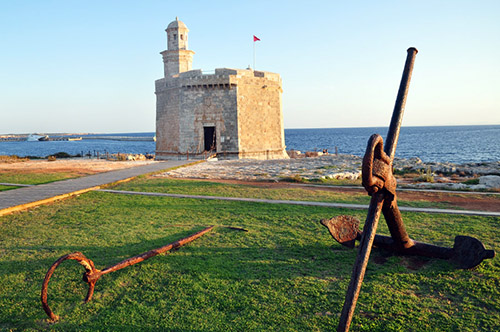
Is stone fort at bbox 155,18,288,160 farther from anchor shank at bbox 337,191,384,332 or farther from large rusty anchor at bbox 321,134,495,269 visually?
anchor shank at bbox 337,191,384,332

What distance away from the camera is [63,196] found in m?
9.52

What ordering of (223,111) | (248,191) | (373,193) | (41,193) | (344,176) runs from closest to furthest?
(373,193) → (41,193) → (248,191) → (344,176) → (223,111)

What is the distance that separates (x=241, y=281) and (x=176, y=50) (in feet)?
95.1

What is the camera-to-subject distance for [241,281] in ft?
13.4

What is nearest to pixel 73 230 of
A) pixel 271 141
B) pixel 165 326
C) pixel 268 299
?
pixel 165 326

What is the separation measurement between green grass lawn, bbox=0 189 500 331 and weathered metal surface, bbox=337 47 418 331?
1.73 feet

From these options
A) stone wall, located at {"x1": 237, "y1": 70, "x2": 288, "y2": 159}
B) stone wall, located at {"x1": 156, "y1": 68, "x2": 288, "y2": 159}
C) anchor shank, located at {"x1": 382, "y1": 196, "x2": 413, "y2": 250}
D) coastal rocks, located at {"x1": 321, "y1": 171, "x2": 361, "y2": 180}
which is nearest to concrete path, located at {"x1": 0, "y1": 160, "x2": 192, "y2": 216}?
anchor shank, located at {"x1": 382, "y1": 196, "x2": 413, "y2": 250}

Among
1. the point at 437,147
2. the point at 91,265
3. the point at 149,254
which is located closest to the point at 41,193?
the point at 149,254

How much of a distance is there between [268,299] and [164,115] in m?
27.0

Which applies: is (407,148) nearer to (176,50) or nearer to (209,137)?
(209,137)

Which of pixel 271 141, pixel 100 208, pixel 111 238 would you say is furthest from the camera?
pixel 271 141

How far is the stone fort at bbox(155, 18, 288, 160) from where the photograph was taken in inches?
1024

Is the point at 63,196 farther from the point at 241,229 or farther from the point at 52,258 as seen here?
the point at 241,229

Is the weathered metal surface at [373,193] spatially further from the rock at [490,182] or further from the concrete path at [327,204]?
the rock at [490,182]
